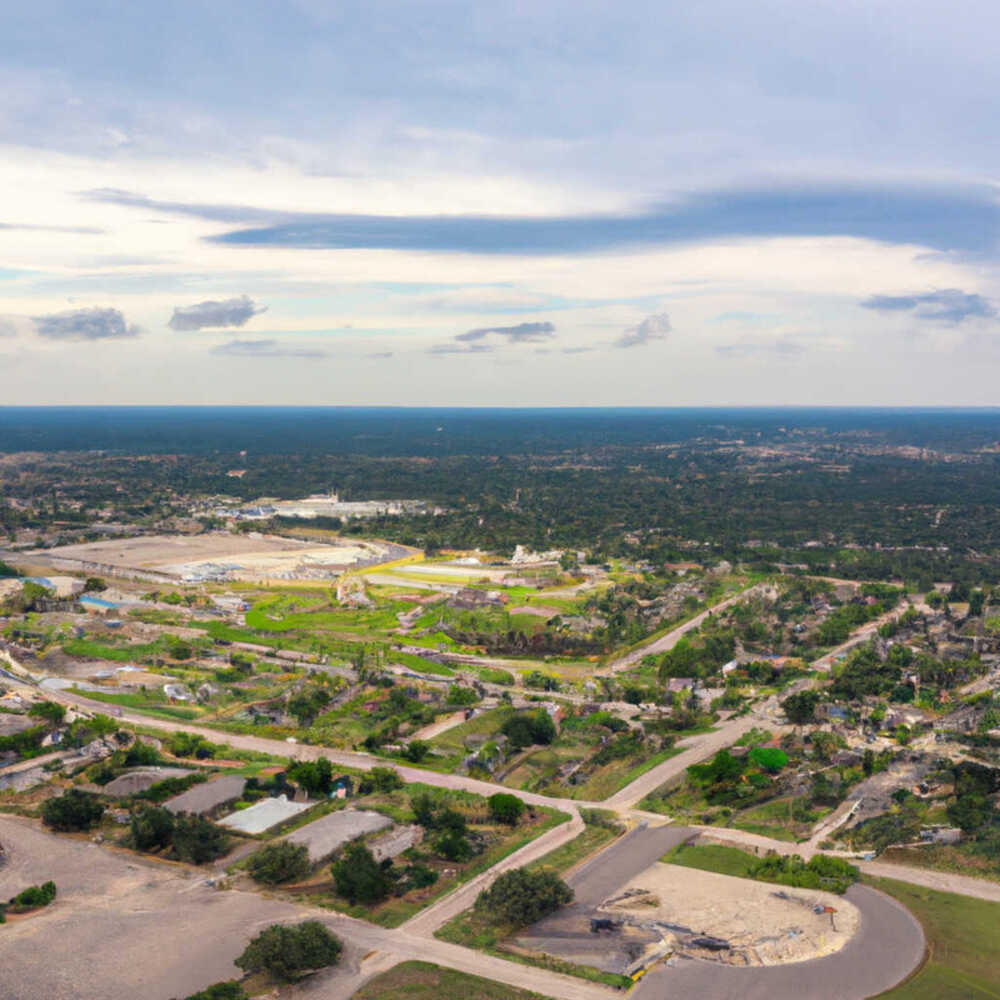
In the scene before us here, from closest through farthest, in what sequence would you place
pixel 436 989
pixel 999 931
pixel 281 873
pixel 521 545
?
pixel 436 989, pixel 999 931, pixel 281 873, pixel 521 545

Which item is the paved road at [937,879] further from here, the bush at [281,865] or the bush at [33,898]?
the bush at [33,898]

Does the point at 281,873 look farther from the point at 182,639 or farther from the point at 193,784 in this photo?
the point at 182,639

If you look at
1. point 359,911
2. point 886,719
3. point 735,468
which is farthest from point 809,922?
point 735,468

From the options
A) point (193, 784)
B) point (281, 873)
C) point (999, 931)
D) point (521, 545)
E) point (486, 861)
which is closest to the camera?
point (999, 931)

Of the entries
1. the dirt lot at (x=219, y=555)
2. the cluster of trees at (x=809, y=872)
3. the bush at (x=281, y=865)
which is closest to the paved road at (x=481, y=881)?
the bush at (x=281, y=865)

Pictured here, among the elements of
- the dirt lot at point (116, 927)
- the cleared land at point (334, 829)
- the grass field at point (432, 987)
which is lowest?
the dirt lot at point (116, 927)

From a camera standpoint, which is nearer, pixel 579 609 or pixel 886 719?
pixel 886 719

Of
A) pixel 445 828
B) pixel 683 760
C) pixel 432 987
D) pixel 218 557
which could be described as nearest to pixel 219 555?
pixel 218 557

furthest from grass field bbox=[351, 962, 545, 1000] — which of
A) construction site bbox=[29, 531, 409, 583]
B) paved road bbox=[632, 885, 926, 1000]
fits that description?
construction site bbox=[29, 531, 409, 583]
